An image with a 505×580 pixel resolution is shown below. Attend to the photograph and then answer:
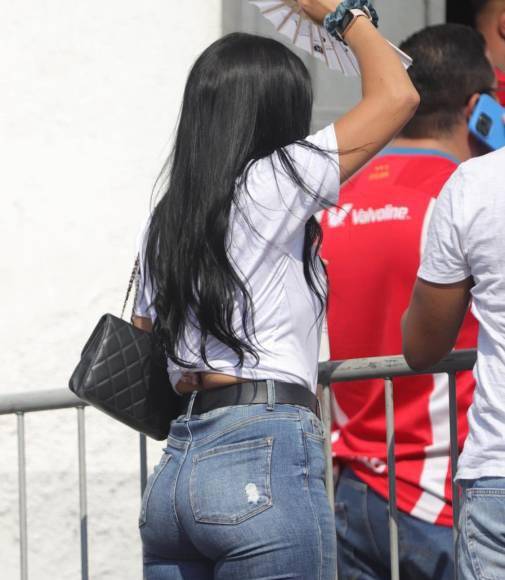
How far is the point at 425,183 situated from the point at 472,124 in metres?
0.40

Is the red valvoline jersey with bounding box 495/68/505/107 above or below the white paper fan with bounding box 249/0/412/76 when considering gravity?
below

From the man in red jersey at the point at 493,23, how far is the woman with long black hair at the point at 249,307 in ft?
9.87

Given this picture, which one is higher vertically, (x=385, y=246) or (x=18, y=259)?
(x=385, y=246)

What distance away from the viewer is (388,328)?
3303 mm

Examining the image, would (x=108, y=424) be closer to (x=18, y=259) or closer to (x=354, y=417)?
(x=18, y=259)

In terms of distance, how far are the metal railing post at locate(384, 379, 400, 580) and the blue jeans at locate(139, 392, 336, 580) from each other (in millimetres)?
646

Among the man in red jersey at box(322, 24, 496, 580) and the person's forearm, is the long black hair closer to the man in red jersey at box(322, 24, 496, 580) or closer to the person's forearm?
the person's forearm

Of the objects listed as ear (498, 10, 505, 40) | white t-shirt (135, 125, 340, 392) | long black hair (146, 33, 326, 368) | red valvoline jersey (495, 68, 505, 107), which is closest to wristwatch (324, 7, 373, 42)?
long black hair (146, 33, 326, 368)

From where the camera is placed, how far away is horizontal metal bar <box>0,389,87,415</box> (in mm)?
3121

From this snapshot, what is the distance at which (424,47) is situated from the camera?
12.1 ft

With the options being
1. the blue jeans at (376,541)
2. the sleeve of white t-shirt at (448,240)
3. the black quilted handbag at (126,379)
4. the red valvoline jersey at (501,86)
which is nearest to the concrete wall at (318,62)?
the red valvoline jersey at (501,86)

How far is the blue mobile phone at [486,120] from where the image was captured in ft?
11.9

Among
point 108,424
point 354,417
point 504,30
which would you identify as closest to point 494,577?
point 354,417

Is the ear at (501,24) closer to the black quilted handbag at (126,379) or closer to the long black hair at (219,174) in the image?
the long black hair at (219,174)
